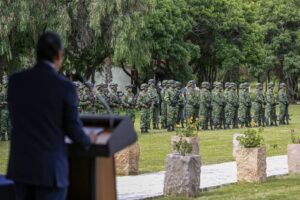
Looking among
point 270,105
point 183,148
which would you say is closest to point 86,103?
point 270,105

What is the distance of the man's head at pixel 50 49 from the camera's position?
5.80m

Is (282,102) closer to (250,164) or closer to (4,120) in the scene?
(4,120)

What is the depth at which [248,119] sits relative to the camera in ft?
102

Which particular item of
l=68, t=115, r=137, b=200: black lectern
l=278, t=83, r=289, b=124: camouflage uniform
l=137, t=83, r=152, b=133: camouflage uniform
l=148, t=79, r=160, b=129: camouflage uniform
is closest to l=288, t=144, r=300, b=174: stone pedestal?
l=68, t=115, r=137, b=200: black lectern

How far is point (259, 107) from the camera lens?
31.8m

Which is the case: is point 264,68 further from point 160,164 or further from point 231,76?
point 160,164

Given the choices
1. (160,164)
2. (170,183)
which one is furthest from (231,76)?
(170,183)

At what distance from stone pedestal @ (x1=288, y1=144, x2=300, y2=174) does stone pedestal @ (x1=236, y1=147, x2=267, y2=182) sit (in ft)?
5.03

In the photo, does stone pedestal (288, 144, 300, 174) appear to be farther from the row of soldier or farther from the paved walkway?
the row of soldier

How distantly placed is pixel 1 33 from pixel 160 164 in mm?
13230

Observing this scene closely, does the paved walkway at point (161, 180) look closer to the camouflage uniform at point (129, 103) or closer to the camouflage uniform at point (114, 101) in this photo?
the camouflage uniform at point (114, 101)

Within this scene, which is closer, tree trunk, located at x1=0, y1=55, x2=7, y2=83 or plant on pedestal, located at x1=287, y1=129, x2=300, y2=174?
plant on pedestal, located at x1=287, y1=129, x2=300, y2=174

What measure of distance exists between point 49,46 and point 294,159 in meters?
9.58

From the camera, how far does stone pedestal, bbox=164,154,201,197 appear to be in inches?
445
